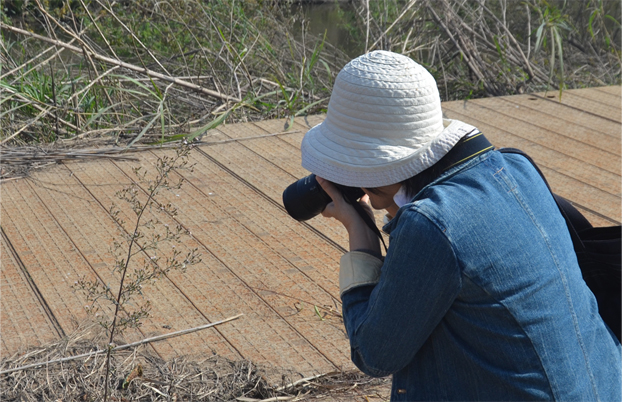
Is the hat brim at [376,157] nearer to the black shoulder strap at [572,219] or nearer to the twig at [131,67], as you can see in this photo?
the black shoulder strap at [572,219]

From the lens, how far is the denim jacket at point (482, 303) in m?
1.04

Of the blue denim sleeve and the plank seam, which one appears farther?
the plank seam

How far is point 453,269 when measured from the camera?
3.38ft

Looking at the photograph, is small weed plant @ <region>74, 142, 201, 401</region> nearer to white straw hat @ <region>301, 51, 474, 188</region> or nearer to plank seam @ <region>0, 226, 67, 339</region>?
plank seam @ <region>0, 226, 67, 339</region>

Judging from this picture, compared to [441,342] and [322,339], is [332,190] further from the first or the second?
[322,339]

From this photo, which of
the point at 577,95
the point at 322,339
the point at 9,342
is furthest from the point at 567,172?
the point at 9,342

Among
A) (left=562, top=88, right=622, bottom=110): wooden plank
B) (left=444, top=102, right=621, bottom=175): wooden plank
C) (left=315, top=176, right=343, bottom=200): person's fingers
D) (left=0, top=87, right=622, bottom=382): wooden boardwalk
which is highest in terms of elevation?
(left=315, top=176, right=343, bottom=200): person's fingers

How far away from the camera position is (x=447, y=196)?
1.06 metres

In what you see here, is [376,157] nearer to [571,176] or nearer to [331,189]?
[331,189]

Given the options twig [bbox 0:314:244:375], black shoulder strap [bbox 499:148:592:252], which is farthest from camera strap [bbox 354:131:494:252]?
twig [bbox 0:314:244:375]

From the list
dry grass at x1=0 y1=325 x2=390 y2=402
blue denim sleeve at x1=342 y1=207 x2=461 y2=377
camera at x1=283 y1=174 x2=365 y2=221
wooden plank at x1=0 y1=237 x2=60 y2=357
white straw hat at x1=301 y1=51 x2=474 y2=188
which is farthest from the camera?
wooden plank at x1=0 y1=237 x2=60 y2=357

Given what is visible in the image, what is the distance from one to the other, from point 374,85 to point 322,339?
3.28 feet

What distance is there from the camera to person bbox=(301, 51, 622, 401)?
1.04m

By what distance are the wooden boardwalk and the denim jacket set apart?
79 centimetres
